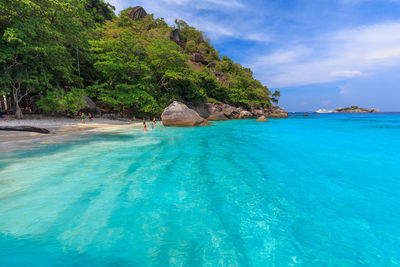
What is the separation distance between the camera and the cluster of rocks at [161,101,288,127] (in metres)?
18.5

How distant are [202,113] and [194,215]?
100ft

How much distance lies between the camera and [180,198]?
3945mm

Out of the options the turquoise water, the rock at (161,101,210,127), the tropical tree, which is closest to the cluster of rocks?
the rock at (161,101,210,127)

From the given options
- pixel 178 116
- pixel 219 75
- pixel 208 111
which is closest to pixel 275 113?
pixel 219 75

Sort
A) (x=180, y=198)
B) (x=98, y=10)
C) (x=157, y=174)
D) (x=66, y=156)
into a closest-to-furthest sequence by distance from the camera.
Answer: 1. (x=180, y=198)
2. (x=157, y=174)
3. (x=66, y=156)
4. (x=98, y=10)

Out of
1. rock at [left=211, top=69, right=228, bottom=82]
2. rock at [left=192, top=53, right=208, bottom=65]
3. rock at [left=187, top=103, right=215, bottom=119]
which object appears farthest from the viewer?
rock at [left=192, top=53, right=208, bottom=65]

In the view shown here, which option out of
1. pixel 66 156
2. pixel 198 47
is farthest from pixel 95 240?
pixel 198 47

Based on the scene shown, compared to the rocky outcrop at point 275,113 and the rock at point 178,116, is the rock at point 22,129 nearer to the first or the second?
the rock at point 178,116

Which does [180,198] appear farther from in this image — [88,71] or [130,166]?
[88,71]

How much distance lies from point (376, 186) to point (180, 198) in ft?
17.5

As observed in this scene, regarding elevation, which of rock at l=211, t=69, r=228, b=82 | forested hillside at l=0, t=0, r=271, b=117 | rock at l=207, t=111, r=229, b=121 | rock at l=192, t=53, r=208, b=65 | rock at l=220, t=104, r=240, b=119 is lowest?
rock at l=207, t=111, r=229, b=121

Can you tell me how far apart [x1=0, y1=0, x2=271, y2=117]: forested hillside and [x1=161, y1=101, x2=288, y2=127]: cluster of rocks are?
2.40 meters

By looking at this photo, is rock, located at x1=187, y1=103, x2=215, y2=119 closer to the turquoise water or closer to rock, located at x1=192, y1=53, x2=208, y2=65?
rock, located at x1=192, y1=53, x2=208, y2=65

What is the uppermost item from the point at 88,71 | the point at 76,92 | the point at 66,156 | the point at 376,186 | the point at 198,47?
the point at 198,47
